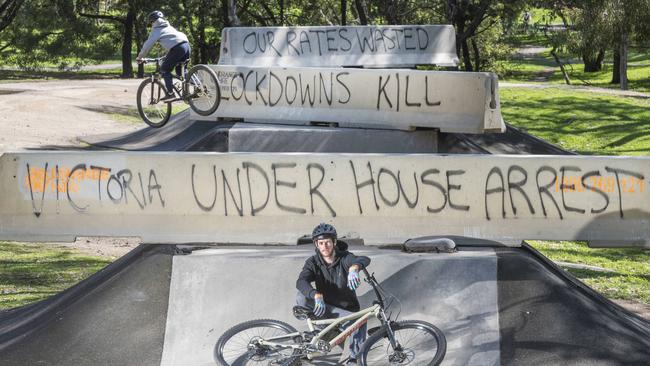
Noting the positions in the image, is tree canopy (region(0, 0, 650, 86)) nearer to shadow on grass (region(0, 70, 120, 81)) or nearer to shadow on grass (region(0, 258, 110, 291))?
shadow on grass (region(0, 70, 120, 81))

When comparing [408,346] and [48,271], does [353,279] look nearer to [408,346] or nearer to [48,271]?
[408,346]

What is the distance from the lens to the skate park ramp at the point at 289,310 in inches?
273

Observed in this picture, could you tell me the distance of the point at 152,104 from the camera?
15.7 m

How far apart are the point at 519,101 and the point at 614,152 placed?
24.4ft

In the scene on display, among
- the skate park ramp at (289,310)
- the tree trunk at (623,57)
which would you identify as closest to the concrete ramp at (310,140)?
the skate park ramp at (289,310)

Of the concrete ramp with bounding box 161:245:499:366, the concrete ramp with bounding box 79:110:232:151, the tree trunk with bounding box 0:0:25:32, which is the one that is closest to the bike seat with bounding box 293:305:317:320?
the concrete ramp with bounding box 161:245:499:366

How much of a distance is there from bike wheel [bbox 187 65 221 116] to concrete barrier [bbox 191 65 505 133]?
0.49 meters

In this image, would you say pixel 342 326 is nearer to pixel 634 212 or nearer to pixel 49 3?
pixel 634 212

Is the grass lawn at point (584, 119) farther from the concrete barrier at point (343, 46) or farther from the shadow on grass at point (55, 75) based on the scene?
the shadow on grass at point (55, 75)

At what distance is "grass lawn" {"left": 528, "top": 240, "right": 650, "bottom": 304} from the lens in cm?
1110

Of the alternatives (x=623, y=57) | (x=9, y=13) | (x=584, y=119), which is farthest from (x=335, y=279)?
(x=9, y=13)

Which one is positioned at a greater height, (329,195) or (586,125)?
(329,195)

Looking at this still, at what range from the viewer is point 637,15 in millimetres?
33938

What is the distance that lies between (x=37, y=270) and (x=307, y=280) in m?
6.13
